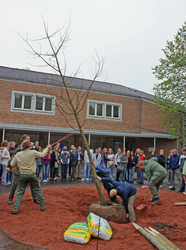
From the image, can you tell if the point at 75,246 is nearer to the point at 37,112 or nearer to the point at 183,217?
the point at 183,217

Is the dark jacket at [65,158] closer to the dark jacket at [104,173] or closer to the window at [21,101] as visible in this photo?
the dark jacket at [104,173]

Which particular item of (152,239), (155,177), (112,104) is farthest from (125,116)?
(152,239)

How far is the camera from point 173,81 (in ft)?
74.7

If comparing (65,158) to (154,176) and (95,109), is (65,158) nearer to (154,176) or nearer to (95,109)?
(154,176)

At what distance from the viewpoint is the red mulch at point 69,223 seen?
412 cm

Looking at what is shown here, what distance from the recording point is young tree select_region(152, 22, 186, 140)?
21984 mm

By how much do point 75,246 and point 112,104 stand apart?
20048 mm

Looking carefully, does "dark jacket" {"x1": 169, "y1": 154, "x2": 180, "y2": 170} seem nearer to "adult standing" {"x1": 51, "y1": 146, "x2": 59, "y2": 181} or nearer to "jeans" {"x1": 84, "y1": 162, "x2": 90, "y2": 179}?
"jeans" {"x1": 84, "y1": 162, "x2": 90, "y2": 179}

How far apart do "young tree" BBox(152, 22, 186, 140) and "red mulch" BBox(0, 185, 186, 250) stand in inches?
643

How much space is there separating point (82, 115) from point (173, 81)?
33.3 feet

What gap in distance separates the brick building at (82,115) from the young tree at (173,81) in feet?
5.75

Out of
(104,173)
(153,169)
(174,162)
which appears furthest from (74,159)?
(104,173)

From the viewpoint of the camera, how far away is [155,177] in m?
7.48

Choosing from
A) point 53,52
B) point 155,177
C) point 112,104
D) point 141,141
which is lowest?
point 155,177
